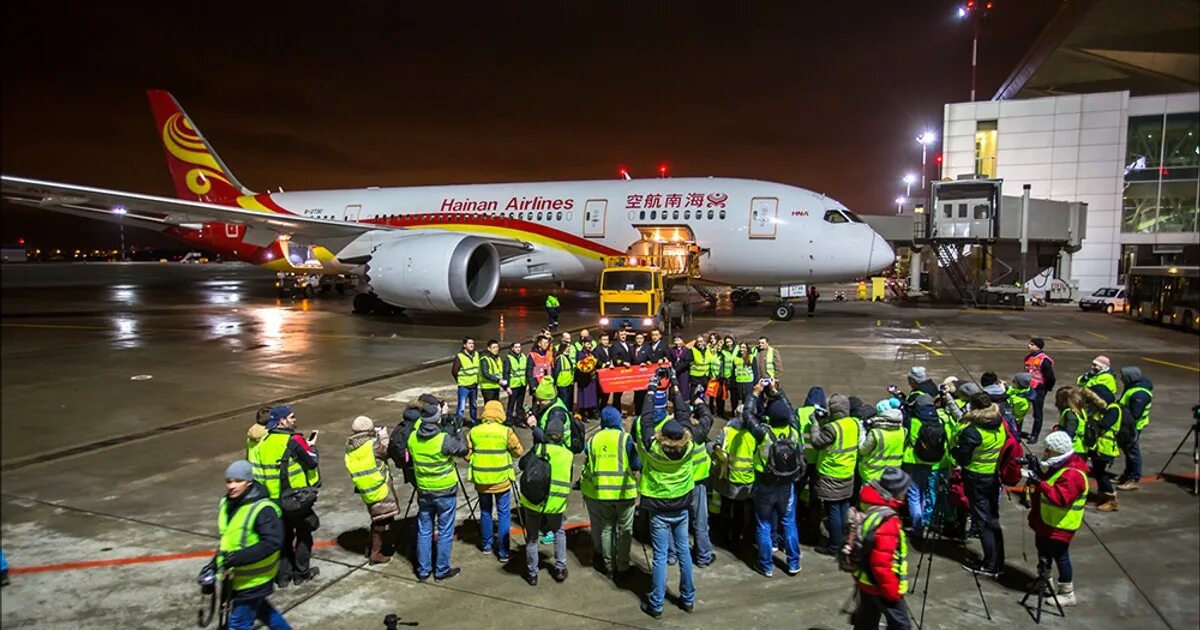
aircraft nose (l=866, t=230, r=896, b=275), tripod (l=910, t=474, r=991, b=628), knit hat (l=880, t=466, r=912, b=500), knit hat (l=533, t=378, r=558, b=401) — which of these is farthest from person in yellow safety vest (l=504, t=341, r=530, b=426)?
aircraft nose (l=866, t=230, r=896, b=275)

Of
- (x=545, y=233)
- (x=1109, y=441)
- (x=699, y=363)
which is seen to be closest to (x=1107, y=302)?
(x=545, y=233)

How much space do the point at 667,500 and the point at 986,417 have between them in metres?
2.95

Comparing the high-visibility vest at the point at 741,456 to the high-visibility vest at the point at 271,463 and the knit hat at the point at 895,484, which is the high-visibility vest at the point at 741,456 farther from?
the high-visibility vest at the point at 271,463

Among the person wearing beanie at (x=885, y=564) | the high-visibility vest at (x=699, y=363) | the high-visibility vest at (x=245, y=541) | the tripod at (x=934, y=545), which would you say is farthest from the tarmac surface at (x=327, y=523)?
the high-visibility vest at (x=699, y=363)

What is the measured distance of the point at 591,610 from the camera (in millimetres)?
5285

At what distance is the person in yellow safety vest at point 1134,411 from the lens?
7.93 meters

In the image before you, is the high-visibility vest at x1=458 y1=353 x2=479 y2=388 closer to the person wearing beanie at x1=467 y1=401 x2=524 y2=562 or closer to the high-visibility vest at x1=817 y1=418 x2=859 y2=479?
the person wearing beanie at x1=467 y1=401 x2=524 y2=562

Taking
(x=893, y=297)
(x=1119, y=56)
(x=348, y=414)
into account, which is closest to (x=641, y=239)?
(x=348, y=414)

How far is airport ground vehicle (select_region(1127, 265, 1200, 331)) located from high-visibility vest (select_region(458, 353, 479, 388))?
24.0m

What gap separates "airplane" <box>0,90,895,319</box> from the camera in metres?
19.9

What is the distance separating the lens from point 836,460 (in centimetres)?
612

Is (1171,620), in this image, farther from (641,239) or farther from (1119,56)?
(1119,56)

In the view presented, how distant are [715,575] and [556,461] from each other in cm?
167

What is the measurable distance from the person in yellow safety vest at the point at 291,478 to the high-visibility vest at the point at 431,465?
0.82m
